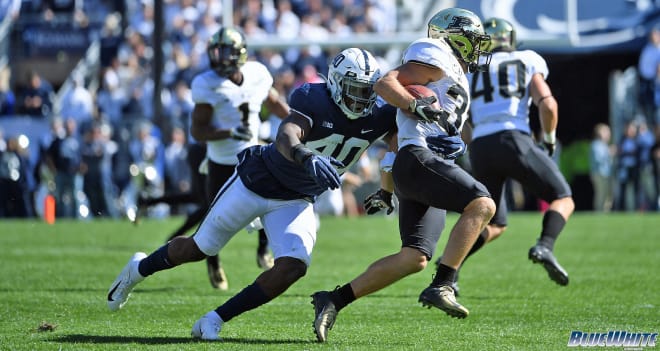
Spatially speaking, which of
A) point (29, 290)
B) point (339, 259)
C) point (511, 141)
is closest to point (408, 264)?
point (511, 141)

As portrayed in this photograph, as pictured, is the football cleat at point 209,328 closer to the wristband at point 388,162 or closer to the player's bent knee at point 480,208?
the wristband at point 388,162

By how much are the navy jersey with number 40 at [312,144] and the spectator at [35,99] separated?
14328 mm

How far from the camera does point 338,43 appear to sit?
17969 millimetres

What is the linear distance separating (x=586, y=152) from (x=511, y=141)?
43.3ft

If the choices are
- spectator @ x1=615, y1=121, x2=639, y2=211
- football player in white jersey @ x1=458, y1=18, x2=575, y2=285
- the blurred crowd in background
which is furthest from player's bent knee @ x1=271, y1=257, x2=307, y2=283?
spectator @ x1=615, y1=121, x2=639, y2=211

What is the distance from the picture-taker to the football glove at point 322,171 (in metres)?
5.41

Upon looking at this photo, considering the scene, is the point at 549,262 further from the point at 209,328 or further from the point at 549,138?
the point at 209,328

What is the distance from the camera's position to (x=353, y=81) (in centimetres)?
579

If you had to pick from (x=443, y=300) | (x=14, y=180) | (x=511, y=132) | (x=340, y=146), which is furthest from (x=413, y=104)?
(x=14, y=180)

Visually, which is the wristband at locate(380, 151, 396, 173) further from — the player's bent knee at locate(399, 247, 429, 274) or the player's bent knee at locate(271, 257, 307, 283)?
the player's bent knee at locate(271, 257, 307, 283)

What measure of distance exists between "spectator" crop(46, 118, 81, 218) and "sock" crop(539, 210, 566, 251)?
1202 centimetres

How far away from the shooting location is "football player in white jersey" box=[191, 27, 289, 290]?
8523 mm

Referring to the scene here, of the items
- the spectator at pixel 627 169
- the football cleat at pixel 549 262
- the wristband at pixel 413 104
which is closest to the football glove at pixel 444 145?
the wristband at pixel 413 104

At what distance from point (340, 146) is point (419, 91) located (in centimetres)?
49
